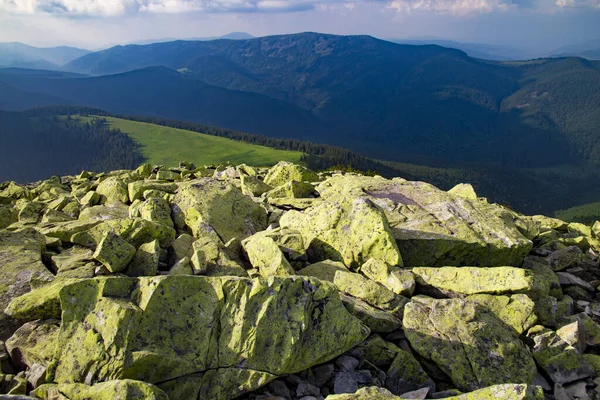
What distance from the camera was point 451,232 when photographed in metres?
19.9

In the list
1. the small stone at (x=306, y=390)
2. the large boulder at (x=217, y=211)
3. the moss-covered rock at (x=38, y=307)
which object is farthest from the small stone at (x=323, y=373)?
the large boulder at (x=217, y=211)

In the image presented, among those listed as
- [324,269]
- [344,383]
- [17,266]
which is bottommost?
[344,383]

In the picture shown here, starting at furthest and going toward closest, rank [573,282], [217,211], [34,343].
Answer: [217,211] → [573,282] → [34,343]

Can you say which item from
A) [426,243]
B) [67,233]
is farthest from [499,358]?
[67,233]

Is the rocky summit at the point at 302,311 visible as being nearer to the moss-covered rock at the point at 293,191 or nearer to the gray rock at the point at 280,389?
the gray rock at the point at 280,389

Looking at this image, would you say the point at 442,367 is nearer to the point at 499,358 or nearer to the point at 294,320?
the point at 499,358

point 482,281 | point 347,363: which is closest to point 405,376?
point 347,363

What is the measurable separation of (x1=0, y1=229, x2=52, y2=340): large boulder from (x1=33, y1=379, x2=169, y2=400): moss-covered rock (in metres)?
4.38

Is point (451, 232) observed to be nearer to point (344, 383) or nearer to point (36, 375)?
point (344, 383)

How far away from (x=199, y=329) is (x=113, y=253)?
6061 mm

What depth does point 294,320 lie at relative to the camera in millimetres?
12445

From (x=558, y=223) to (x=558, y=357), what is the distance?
2125 centimetres

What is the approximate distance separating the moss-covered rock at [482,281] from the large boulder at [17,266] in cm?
1608

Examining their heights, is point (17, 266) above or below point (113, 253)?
below
